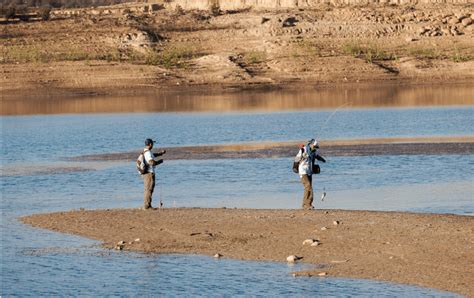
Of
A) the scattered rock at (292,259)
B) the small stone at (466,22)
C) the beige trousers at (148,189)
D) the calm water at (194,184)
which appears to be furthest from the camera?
the small stone at (466,22)

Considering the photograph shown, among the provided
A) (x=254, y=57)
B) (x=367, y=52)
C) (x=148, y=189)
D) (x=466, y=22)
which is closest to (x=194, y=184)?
(x=148, y=189)

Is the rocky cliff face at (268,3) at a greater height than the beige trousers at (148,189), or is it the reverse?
the rocky cliff face at (268,3)

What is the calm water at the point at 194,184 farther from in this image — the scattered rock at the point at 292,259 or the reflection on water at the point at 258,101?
the reflection on water at the point at 258,101

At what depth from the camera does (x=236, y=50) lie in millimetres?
55438

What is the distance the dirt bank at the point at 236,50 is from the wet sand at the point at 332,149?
64.0 feet

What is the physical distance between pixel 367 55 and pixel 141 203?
34103mm

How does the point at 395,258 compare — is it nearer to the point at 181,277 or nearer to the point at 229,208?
the point at 181,277

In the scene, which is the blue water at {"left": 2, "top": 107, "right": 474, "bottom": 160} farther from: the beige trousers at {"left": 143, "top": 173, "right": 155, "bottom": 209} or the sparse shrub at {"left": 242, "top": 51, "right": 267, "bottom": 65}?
the sparse shrub at {"left": 242, "top": 51, "right": 267, "bottom": 65}

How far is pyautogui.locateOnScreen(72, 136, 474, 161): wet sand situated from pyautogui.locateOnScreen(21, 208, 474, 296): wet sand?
8957 mm

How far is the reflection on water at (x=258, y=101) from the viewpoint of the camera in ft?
141

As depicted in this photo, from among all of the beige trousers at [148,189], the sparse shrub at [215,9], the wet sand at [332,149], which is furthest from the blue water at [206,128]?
the sparse shrub at [215,9]

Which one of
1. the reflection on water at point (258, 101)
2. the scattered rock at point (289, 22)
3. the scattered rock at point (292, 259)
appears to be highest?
the scattered rock at point (289, 22)

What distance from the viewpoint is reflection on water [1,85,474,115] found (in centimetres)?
4303

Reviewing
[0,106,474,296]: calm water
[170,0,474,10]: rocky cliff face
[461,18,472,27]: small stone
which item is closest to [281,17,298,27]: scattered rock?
[461,18,472,27]: small stone
